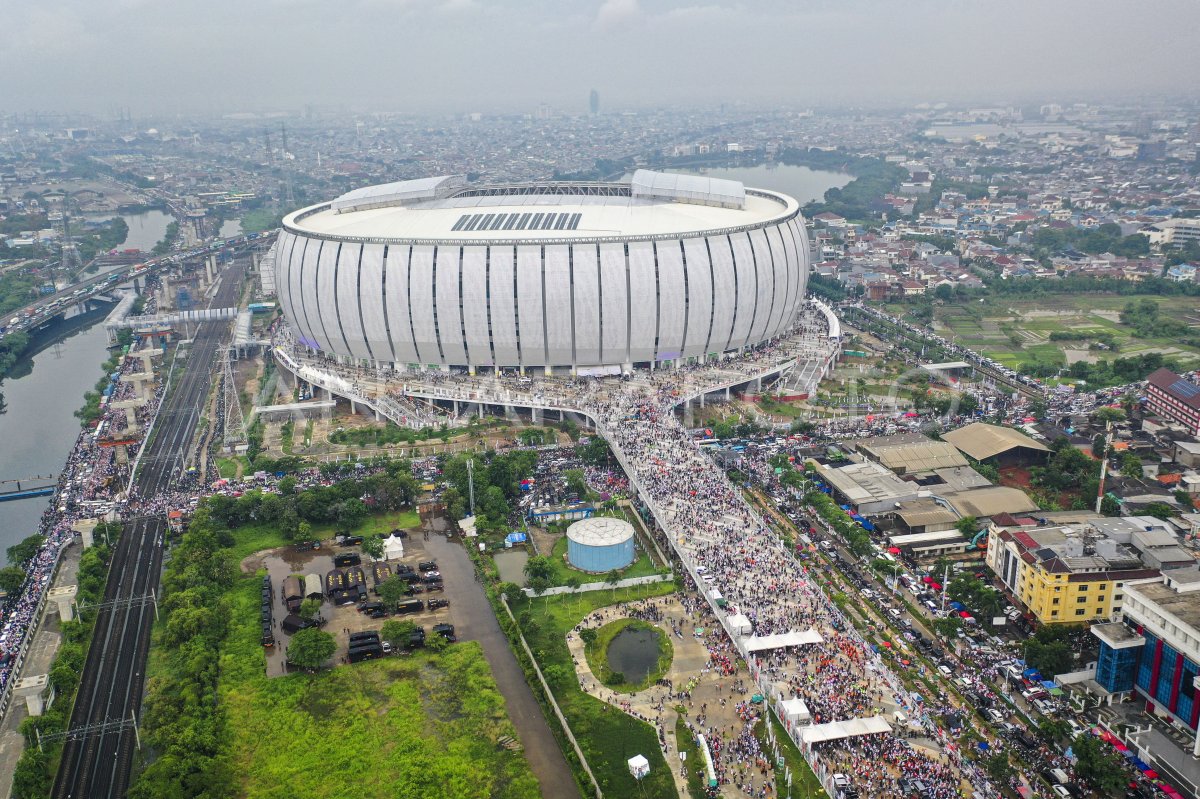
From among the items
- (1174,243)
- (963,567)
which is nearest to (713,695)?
(963,567)

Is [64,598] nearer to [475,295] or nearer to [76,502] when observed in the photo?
[76,502]

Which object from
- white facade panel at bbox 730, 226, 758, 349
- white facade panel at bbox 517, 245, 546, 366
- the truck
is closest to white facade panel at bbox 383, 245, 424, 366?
white facade panel at bbox 517, 245, 546, 366

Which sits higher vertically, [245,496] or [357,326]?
[357,326]

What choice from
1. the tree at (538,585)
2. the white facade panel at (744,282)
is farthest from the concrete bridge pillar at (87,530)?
the white facade panel at (744,282)

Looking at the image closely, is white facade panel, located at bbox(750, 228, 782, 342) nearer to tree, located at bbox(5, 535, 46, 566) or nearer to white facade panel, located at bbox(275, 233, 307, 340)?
white facade panel, located at bbox(275, 233, 307, 340)

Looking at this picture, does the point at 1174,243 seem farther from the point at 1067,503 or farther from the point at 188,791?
the point at 188,791

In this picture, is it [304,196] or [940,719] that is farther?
[304,196]
